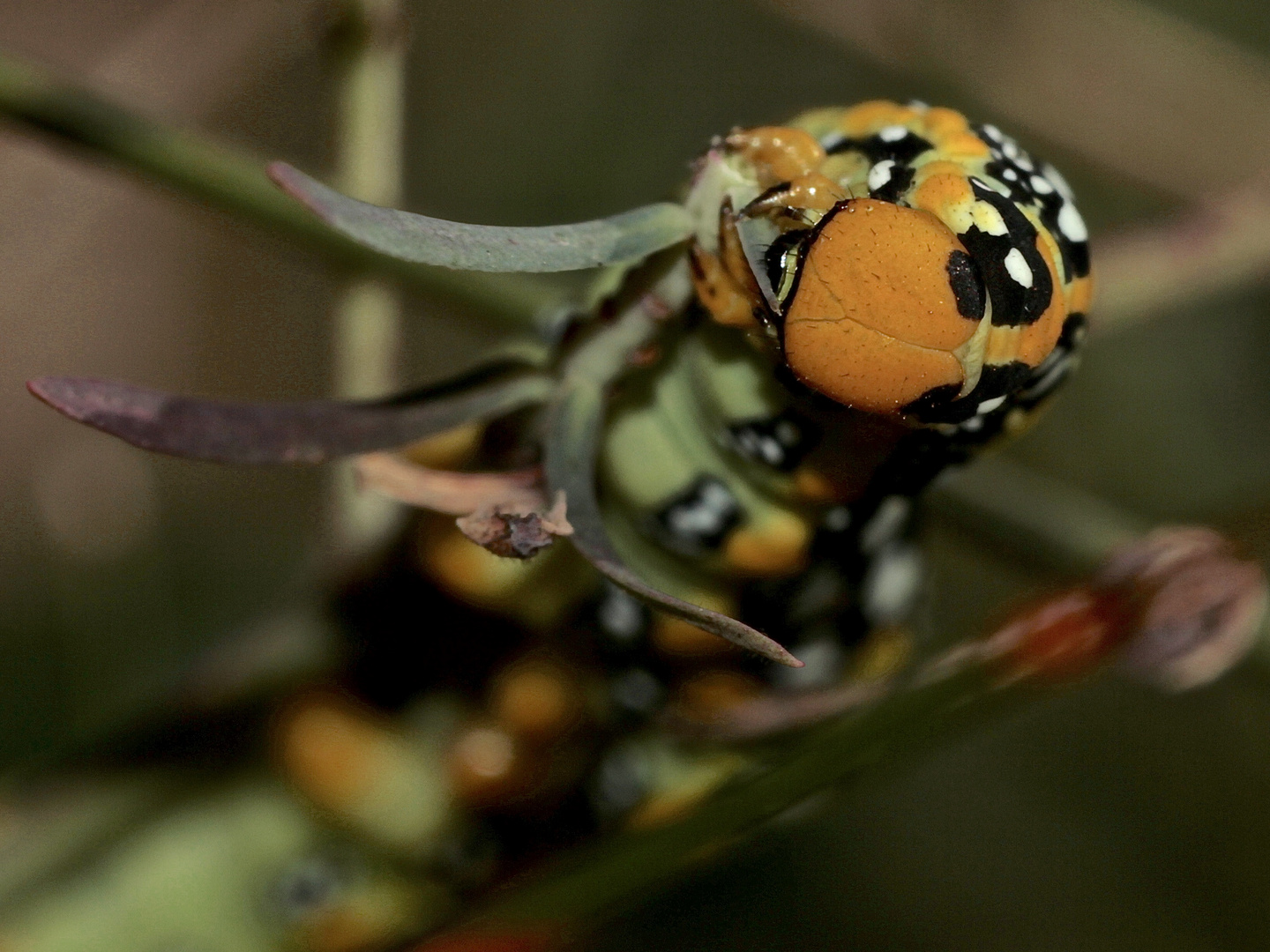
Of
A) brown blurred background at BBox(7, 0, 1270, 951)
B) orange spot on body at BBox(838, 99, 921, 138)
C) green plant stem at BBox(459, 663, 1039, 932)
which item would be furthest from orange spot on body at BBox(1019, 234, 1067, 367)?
brown blurred background at BBox(7, 0, 1270, 951)

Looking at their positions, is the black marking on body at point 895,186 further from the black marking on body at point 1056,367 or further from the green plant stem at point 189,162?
the green plant stem at point 189,162

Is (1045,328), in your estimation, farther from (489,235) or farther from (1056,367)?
(489,235)

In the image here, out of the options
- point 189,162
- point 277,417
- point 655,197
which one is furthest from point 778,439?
point 655,197

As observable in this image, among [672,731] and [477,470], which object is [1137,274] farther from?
[477,470]

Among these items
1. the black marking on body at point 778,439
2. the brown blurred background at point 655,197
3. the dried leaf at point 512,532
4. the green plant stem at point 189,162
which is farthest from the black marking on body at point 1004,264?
the brown blurred background at point 655,197

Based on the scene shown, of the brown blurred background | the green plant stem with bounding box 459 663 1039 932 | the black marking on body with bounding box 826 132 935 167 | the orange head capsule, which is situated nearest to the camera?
the orange head capsule

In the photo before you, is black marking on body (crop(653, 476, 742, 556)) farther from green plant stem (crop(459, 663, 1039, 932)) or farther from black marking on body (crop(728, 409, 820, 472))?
green plant stem (crop(459, 663, 1039, 932))

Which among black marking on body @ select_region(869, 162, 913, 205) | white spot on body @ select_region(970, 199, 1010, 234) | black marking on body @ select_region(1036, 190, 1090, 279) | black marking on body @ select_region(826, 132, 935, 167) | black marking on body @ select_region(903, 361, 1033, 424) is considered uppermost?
black marking on body @ select_region(826, 132, 935, 167)
